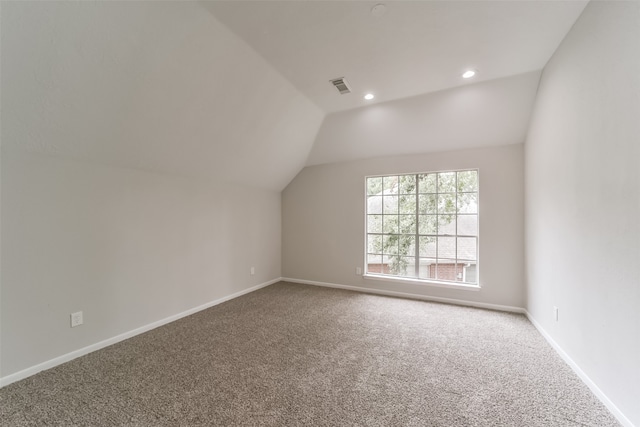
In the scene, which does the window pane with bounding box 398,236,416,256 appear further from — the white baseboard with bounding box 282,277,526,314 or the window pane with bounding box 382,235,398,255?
the white baseboard with bounding box 282,277,526,314

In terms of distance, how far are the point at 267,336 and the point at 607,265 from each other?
111 inches

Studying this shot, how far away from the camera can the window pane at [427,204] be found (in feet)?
13.1

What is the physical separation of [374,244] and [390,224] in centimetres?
45

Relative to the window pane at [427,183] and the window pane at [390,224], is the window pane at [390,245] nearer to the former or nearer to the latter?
the window pane at [390,224]

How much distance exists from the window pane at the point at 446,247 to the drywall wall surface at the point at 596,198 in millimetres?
1250

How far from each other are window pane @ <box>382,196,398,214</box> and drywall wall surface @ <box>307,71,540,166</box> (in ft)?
2.40

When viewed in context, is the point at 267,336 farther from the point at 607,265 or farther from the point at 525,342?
the point at 607,265

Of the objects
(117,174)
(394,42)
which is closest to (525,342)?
(394,42)

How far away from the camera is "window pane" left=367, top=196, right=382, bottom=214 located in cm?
438

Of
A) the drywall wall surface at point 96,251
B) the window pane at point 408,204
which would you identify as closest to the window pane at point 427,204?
the window pane at point 408,204

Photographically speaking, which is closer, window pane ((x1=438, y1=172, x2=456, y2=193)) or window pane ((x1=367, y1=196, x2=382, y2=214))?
window pane ((x1=438, y1=172, x2=456, y2=193))

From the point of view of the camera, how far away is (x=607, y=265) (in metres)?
1.65

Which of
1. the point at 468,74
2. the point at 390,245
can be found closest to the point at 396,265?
the point at 390,245

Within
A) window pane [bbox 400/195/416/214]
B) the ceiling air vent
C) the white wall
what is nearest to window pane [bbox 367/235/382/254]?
window pane [bbox 400/195/416/214]
